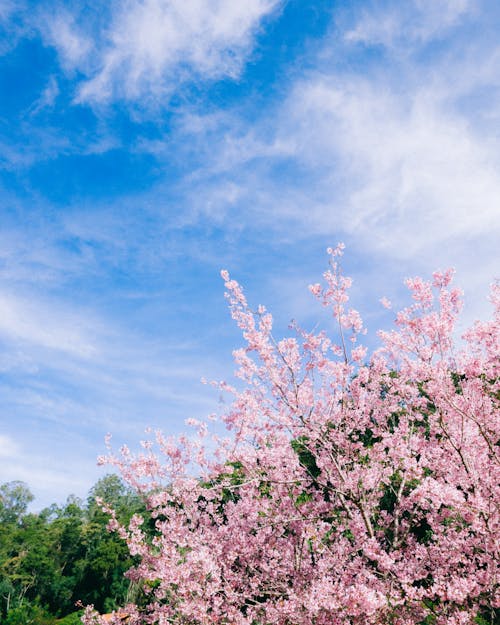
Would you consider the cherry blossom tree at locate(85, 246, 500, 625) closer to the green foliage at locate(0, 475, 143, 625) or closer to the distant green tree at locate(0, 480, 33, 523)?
the green foliage at locate(0, 475, 143, 625)

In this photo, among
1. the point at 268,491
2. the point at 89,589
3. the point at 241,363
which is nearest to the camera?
the point at 241,363

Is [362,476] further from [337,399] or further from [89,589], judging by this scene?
[89,589]

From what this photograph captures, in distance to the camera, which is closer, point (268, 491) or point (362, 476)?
point (362, 476)

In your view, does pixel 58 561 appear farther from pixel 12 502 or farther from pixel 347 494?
pixel 347 494

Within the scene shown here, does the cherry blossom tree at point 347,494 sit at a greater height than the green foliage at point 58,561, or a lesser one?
greater

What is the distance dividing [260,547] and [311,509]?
1.12 m

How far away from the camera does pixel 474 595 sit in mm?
5203

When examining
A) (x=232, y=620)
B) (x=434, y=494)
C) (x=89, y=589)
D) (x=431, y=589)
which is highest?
(x=434, y=494)

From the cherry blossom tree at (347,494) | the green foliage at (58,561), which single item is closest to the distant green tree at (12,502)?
the green foliage at (58,561)

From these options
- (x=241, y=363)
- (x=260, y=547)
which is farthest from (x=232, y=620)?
(x=241, y=363)

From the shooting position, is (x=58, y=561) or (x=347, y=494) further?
(x=58, y=561)

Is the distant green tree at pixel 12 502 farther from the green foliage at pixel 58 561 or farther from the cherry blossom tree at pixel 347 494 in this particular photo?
the cherry blossom tree at pixel 347 494

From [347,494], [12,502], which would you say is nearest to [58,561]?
[12,502]

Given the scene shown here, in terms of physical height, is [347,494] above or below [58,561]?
above
